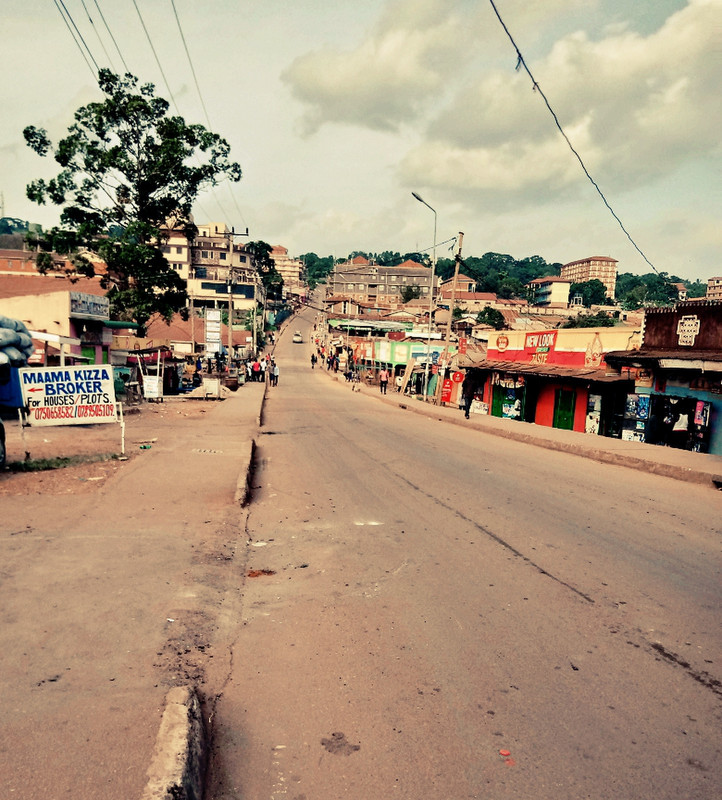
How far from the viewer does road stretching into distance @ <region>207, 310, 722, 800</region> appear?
315 centimetres

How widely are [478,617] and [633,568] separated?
2489 mm

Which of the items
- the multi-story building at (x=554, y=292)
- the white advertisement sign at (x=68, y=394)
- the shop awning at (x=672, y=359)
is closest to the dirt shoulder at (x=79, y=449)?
the white advertisement sign at (x=68, y=394)

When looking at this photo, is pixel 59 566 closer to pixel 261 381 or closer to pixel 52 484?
pixel 52 484

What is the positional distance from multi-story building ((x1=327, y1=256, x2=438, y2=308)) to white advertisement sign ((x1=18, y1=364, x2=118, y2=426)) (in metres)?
121

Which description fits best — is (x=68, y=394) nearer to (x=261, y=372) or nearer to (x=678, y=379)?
(x=678, y=379)

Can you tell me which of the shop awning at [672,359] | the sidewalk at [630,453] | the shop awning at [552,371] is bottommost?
the sidewalk at [630,453]

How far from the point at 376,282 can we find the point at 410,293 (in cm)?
982

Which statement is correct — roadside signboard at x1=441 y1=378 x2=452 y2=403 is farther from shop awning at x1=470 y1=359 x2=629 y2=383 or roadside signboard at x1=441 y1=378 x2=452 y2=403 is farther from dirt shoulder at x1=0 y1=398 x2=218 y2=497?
dirt shoulder at x1=0 y1=398 x2=218 y2=497

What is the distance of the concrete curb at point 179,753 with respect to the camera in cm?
272

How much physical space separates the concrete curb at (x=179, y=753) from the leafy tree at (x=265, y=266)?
386 ft

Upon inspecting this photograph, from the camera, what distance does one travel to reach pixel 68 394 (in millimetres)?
11727

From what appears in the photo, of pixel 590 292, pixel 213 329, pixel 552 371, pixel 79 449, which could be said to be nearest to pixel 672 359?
pixel 552 371

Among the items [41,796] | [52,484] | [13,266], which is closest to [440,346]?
[52,484]

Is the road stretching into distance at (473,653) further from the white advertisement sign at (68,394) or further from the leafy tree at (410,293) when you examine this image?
the leafy tree at (410,293)
